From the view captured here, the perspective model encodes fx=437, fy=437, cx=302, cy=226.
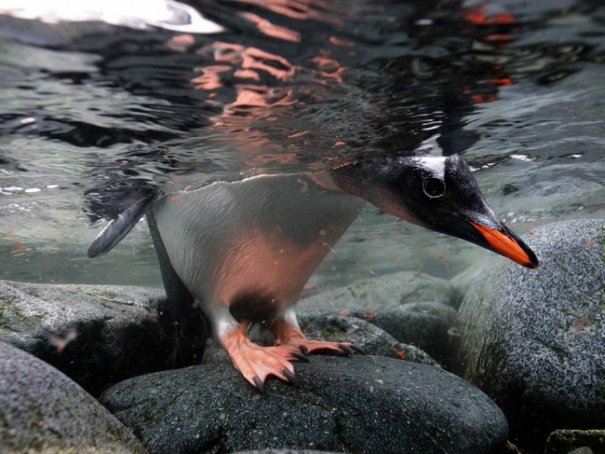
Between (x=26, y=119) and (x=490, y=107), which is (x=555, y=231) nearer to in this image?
(x=490, y=107)

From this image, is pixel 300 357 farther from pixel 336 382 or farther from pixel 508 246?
pixel 508 246

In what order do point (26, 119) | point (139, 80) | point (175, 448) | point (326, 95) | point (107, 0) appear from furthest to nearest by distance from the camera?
point (26, 119), point (326, 95), point (139, 80), point (175, 448), point (107, 0)

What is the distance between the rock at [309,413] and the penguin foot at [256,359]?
3.0 inches

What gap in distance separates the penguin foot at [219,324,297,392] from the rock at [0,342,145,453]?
0.97 meters

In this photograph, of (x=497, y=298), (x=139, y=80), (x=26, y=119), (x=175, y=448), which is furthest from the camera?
(x=497, y=298)

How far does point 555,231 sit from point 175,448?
443 cm

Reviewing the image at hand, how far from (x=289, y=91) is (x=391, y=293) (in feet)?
33.6

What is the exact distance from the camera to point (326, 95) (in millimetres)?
3500

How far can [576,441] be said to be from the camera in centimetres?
330

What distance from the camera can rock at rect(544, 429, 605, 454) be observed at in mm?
3266

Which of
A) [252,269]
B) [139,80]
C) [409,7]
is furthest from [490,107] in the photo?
[139,80]

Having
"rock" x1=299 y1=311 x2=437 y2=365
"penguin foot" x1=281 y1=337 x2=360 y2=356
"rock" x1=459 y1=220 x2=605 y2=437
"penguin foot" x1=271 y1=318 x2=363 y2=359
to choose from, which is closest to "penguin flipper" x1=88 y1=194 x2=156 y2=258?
"penguin foot" x1=271 y1=318 x2=363 y2=359

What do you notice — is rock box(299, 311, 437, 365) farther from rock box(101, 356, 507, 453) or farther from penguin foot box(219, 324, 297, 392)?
penguin foot box(219, 324, 297, 392)

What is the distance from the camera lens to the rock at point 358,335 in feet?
15.4
